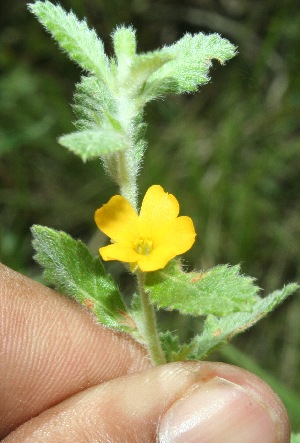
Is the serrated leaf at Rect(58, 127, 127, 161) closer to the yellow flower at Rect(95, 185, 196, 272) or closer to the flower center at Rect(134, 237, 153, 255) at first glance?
the yellow flower at Rect(95, 185, 196, 272)

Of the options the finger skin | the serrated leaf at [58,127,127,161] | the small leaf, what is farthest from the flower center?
the finger skin

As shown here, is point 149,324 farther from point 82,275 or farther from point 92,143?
point 92,143

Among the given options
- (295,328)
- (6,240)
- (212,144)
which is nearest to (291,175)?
(212,144)

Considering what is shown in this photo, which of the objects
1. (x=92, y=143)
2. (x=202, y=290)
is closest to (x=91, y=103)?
(x=92, y=143)

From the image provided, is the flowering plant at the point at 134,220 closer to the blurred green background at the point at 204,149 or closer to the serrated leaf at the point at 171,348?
the serrated leaf at the point at 171,348

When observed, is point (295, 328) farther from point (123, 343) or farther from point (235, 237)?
point (123, 343)

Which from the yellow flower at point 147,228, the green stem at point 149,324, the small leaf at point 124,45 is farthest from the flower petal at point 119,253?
the small leaf at point 124,45

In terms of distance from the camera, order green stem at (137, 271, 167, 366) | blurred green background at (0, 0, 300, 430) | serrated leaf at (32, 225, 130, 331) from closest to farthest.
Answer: green stem at (137, 271, 167, 366)
serrated leaf at (32, 225, 130, 331)
blurred green background at (0, 0, 300, 430)
